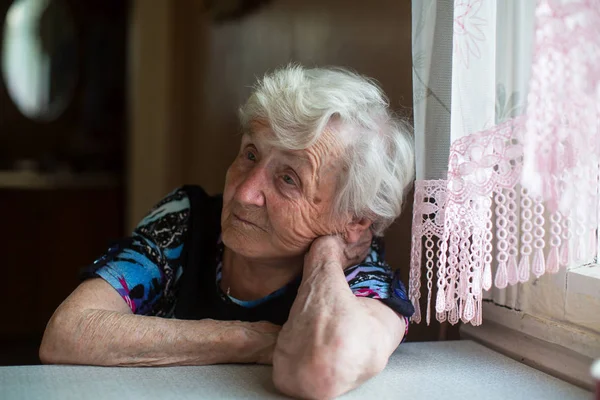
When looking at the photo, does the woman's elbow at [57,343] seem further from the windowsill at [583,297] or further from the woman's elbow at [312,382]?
the windowsill at [583,297]

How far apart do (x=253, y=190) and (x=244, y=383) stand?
1.29 ft

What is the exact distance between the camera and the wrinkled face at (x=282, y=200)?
140 cm

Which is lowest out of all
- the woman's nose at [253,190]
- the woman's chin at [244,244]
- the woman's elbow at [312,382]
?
the woman's elbow at [312,382]

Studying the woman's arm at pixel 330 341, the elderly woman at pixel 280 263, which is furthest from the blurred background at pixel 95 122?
the woman's arm at pixel 330 341

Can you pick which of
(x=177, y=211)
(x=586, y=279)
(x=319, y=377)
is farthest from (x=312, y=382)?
(x=177, y=211)

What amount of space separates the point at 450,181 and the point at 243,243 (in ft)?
1.47

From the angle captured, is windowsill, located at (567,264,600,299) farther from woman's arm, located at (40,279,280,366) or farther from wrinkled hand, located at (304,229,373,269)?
woman's arm, located at (40,279,280,366)

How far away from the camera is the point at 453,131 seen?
47.1 inches

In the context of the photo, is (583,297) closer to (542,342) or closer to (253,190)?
(542,342)

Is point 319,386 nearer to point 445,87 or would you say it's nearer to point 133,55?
point 445,87

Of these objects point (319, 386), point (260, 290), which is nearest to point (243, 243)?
point (260, 290)

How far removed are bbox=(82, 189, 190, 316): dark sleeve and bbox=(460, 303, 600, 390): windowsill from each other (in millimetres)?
687

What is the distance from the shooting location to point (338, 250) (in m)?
1.41

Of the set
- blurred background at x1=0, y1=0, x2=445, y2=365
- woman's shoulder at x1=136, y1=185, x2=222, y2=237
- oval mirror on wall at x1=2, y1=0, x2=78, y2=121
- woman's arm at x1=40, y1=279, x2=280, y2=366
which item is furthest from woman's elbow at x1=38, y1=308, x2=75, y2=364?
oval mirror on wall at x1=2, y1=0, x2=78, y2=121
